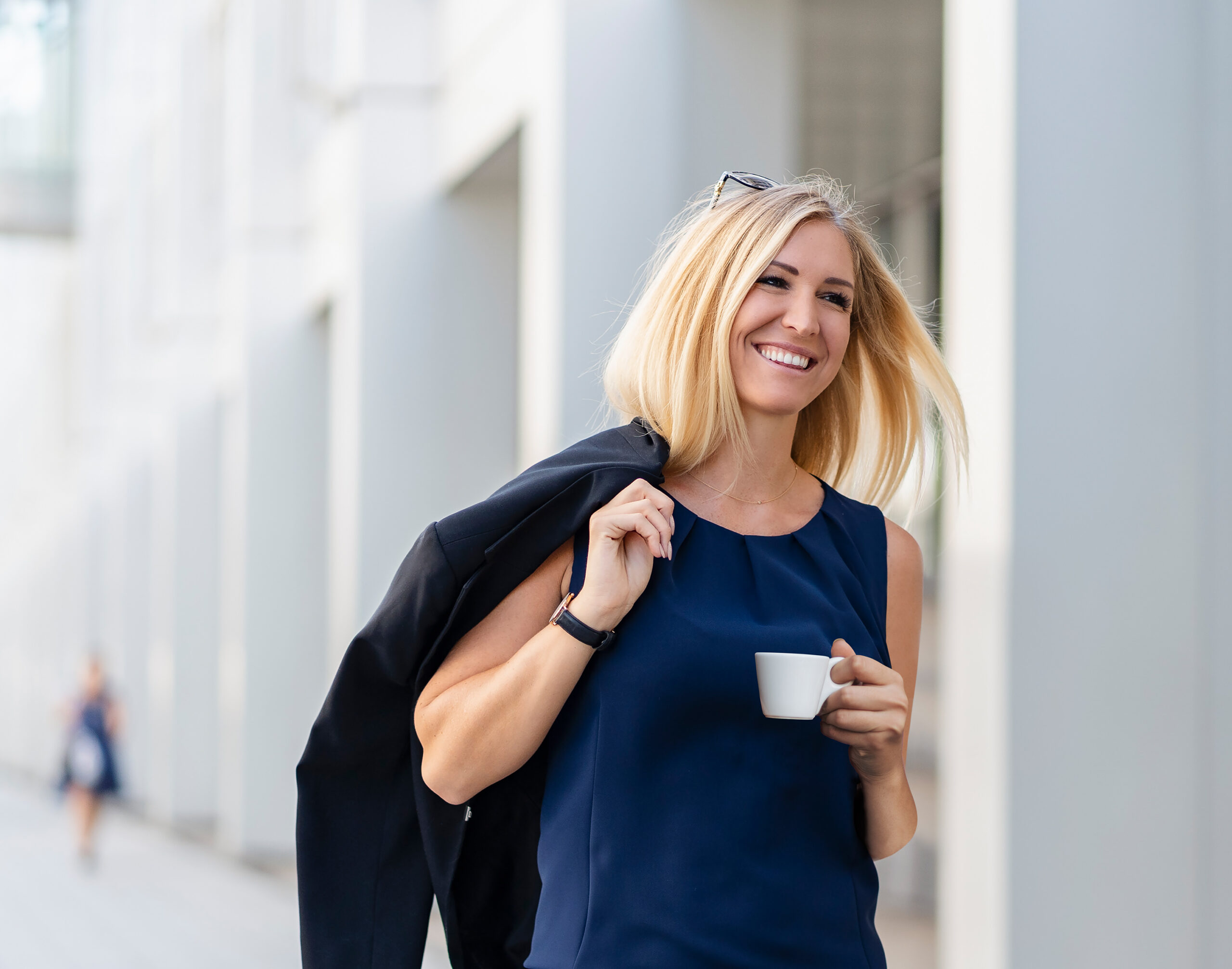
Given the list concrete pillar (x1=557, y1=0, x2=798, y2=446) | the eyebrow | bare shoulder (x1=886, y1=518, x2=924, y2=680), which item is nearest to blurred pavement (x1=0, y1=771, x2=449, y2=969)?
concrete pillar (x1=557, y1=0, x2=798, y2=446)

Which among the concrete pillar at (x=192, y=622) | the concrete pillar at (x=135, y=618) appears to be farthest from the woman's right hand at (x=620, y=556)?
the concrete pillar at (x=135, y=618)

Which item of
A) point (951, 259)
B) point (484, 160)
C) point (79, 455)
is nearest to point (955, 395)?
point (951, 259)

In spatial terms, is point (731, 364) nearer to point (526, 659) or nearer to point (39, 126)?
point (526, 659)

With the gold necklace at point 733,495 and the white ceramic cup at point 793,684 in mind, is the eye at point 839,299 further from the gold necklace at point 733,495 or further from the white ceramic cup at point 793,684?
the white ceramic cup at point 793,684

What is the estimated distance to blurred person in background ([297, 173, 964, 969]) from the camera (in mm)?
1767

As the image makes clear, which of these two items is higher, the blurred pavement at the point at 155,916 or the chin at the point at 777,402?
the chin at the point at 777,402

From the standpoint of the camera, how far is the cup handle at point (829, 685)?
1.72 metres

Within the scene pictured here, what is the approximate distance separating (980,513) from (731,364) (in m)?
1.38

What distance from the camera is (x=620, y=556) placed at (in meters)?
1.79

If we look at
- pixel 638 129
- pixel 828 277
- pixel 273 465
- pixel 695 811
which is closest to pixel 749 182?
pixel 828 277

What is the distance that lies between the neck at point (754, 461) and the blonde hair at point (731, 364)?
2cm

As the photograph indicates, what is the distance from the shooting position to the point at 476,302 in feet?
24.8

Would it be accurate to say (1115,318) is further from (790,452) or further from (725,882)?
(725,882)

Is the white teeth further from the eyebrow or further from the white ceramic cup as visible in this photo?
the white ceramic cup
